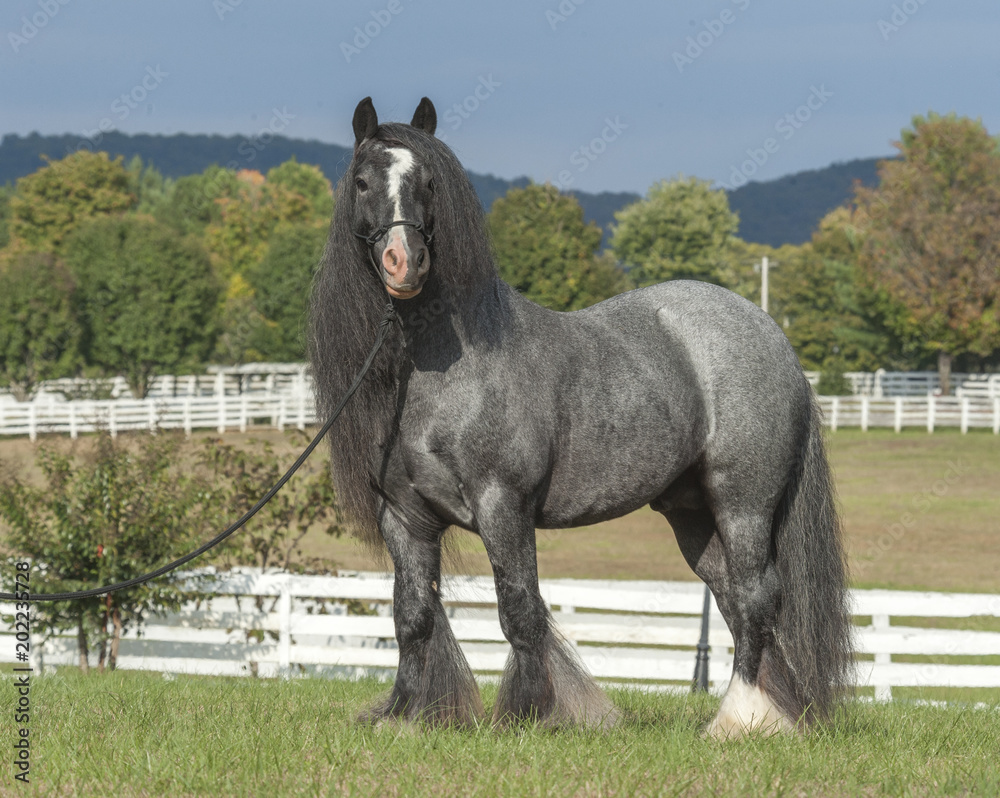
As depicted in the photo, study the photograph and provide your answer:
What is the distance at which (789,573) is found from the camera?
4.86m

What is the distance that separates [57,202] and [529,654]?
56883 mm

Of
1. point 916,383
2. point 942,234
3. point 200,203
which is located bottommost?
point 916,383

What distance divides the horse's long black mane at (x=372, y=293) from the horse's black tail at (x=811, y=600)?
5.96ft

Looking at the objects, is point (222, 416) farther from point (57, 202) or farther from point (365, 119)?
point (57, 202)

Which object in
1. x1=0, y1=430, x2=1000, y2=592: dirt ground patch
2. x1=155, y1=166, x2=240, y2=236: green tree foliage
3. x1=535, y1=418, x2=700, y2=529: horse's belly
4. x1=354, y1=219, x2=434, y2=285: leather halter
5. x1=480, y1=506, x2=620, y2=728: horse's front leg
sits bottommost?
x1=0, y1=430, x2=1000, y2=592: dirt ground patch

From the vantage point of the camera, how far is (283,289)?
136 feet

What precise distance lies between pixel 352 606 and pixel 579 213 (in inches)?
1340

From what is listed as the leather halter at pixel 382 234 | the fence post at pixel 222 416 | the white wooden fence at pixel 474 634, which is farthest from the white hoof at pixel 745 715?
the fence post at pixel 222 416

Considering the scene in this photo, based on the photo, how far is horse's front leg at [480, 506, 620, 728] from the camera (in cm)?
418

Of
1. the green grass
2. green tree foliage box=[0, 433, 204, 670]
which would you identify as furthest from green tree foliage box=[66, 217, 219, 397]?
the green grass

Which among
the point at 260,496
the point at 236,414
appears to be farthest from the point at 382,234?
the point at 236,414

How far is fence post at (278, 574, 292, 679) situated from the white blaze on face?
6.19m

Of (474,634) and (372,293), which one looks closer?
(372,293)

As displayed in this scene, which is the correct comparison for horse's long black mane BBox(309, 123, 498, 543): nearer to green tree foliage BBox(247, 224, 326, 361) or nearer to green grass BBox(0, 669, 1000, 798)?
green grass BBox(0, 669, 1000, 798)
